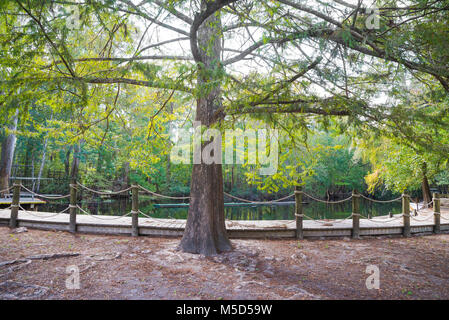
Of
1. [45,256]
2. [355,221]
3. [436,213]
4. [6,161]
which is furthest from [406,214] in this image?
[6,161]

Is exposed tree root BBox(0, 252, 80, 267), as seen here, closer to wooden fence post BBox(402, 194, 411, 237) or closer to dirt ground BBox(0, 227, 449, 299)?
dirt ground BBox(0, 227, 449, 299)

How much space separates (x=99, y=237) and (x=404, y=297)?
6420 mm

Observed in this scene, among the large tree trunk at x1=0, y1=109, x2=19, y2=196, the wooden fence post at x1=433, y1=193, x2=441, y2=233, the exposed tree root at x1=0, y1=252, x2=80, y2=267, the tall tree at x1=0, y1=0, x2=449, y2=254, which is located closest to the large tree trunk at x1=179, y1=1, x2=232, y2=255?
the tall tree at x1=0, y1=0, x2=449, y2=254

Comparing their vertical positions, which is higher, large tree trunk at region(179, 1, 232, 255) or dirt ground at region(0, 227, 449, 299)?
large tree trunk at region(179, 1, 232, 255)

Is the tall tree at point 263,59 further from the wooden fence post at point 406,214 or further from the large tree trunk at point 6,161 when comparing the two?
the large tree trunk at point 6,161

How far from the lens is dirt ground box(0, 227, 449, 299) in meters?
4.14

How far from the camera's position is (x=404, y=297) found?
165 inches

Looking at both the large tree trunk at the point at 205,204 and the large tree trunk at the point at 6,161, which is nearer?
the large tree trunk at the point at 205,204

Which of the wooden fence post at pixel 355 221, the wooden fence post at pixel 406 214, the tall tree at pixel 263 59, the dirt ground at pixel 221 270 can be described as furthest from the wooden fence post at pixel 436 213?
the tall tree at pixel 263 59

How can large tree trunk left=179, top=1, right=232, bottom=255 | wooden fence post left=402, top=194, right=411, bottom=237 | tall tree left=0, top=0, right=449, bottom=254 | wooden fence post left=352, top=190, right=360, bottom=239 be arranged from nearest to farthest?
tall tree left=0, top=0, right=449, bottom=254 → large tree trunk left=179, top=1, right=232, bottom=255 → wooden fence post left=352, top=190, right=360, bottom=239 → wooden fence post left=402, top=194, right=411, bottom=237

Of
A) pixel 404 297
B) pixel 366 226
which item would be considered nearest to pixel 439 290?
pixel 404 297

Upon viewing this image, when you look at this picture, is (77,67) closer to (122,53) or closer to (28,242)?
(122,53)

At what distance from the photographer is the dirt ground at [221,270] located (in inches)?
163

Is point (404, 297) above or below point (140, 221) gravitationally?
below
